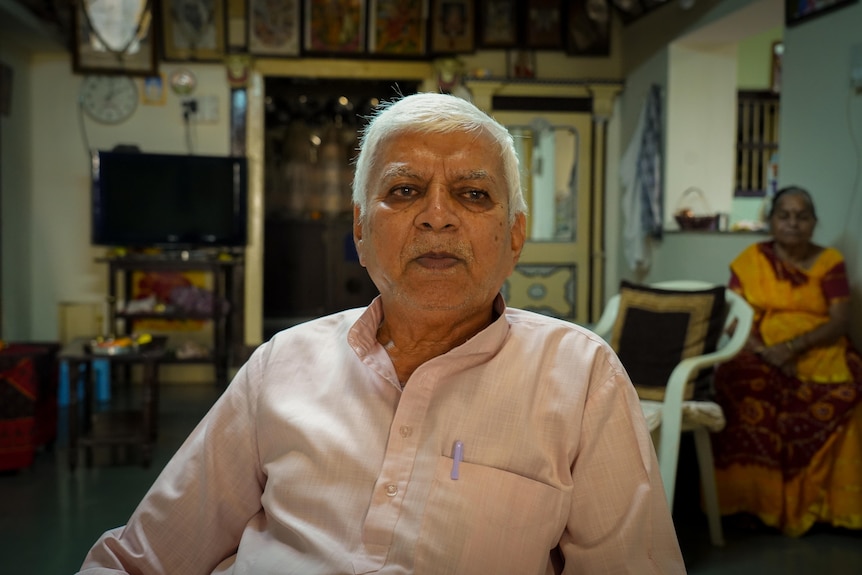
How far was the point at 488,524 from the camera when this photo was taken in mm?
Result: 1127

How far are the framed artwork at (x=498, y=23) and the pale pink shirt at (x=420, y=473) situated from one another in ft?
17.4

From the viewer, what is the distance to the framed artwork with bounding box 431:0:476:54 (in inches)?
243

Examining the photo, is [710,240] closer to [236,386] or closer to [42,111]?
[236,386]

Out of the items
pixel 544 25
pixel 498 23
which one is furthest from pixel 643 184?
pixel 498 23

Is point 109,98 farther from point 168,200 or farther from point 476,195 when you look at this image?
point 476,195

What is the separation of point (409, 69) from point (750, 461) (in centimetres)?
418

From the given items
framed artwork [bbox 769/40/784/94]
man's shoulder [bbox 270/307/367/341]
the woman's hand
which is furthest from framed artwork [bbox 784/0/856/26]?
framed artwork [bbox 769/40/784/94]

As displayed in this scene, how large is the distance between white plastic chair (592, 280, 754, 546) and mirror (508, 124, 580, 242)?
3.13 meters

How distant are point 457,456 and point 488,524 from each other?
0.34 ft

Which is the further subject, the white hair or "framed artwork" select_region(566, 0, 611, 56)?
"framed artwork" select_region(566, 0, 611, 56)

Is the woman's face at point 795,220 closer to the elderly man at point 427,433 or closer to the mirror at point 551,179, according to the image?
the elderly man at point 427,433

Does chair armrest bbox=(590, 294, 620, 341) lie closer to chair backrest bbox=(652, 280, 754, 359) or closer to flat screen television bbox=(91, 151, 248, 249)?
chair backrest bbox=(652, 280, 754, 359)

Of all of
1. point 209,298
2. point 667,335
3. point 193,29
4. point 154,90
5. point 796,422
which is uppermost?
point 193,29

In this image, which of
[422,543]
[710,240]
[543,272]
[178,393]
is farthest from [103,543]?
[543,272]
